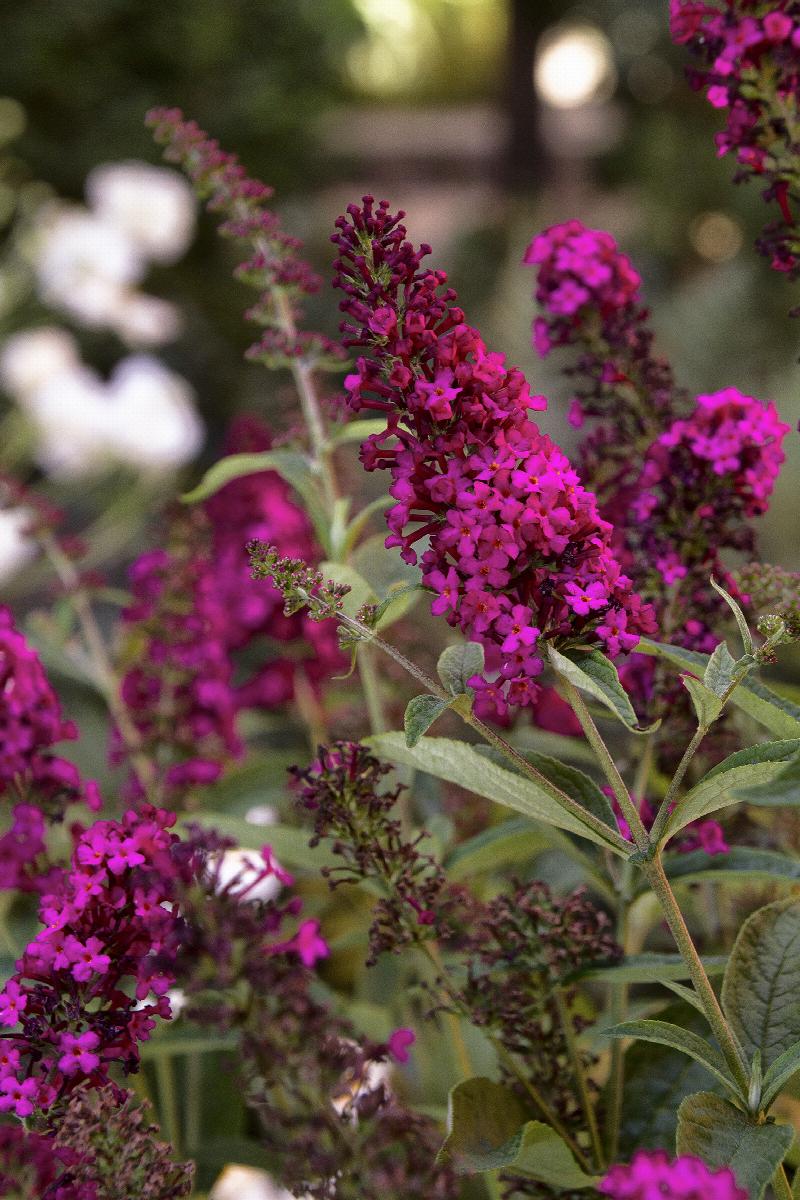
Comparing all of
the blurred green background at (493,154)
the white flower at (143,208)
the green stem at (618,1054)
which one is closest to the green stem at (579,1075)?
the green stem at (618,1054)

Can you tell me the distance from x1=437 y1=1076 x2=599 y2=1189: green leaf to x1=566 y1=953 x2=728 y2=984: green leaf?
0.04 meters

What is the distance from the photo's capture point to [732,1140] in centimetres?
32

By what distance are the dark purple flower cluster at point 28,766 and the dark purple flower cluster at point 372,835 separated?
107 millimetres

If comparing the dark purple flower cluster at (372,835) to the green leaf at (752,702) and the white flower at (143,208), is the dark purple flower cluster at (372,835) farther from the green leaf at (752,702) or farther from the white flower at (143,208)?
the white flower at (143,208)

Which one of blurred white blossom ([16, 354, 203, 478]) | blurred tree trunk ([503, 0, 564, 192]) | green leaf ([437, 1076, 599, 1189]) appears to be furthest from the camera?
blurred tree trunk ([503, 0, 564, 192])

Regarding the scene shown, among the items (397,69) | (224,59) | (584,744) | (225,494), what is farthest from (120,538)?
(397,69)

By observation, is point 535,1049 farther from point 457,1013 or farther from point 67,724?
point 67,724

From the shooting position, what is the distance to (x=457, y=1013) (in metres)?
0.38

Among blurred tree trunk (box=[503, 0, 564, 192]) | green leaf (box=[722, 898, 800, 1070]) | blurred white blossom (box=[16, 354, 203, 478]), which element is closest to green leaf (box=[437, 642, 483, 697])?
green leaf (box=[722, 898, 800, 1070])

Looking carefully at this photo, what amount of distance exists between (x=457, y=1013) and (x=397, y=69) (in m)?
5.18

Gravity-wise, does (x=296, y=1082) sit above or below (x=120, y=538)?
below

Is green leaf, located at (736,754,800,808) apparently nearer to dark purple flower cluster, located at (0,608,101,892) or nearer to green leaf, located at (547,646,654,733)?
green leaf, located at (547,646,654,733)

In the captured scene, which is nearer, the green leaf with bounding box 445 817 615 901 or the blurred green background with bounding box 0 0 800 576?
the green leaf with bounding box 445 817 615 901

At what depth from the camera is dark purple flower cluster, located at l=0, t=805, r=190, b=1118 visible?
32cm
